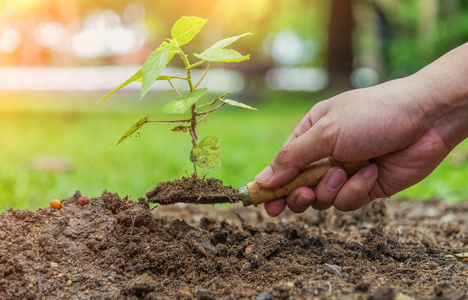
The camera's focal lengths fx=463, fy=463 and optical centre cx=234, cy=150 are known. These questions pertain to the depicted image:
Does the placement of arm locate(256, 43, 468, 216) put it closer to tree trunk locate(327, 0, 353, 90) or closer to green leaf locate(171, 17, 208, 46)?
green leaf locate(171, 17, 208, 46)

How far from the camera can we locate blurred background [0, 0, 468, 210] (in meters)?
4.88

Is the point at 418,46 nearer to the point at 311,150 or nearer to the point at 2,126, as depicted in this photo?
the point at 2,126

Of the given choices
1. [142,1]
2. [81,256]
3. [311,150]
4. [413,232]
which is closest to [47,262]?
[81,256]

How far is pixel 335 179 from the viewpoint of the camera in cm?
245

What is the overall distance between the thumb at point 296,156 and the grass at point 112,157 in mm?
316

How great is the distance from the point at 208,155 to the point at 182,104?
35 cm

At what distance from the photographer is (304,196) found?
247 centimetres

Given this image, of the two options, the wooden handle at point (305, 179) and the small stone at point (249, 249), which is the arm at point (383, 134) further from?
the small stone at point (249, 249)

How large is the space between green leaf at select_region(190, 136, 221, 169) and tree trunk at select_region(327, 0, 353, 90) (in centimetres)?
1287

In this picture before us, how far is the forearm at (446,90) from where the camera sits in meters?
2.23

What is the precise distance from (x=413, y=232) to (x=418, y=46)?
15.0 m

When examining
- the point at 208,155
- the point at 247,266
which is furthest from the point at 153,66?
the point at 247,266

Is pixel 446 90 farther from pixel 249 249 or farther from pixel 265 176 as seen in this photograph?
pixel 249 249

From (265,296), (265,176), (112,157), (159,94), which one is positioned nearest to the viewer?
(265,296)
